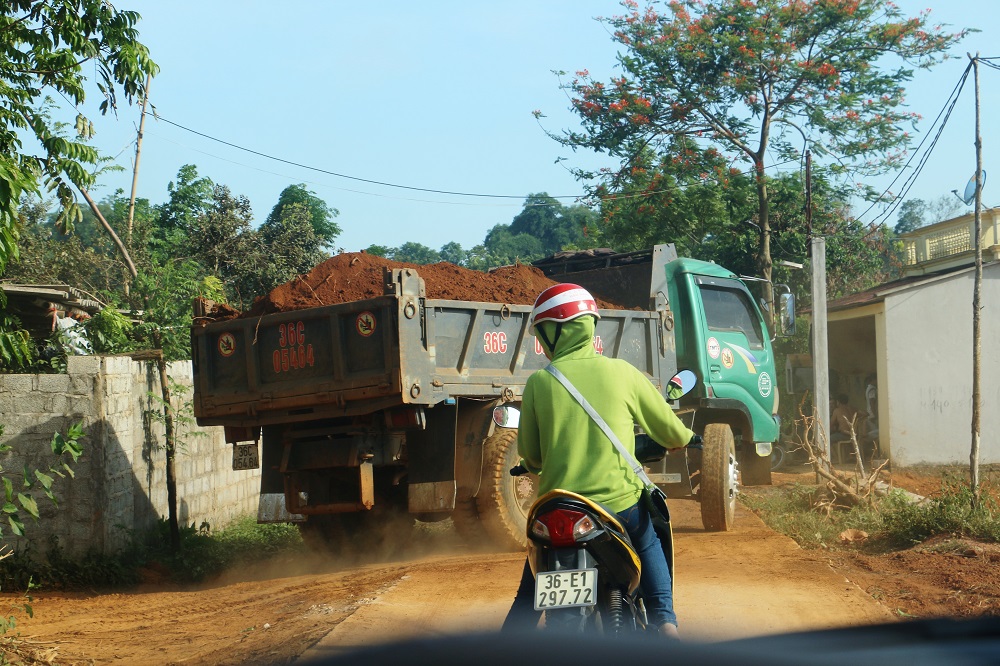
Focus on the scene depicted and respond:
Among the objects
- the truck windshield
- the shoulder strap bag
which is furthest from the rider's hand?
the truck windshield

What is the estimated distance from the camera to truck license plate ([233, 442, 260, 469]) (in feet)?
26.5

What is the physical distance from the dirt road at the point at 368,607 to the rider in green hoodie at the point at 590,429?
1.09 metres

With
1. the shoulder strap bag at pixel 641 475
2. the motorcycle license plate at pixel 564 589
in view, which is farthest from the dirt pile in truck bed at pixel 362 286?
the motorcycle license plate at pixel 564 589

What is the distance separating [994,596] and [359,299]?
4806 mm

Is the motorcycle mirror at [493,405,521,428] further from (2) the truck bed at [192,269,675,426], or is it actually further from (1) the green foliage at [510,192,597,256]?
(1) the green foliage at [510,192,597,256]

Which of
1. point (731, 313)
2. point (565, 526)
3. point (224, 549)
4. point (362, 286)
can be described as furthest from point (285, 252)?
point (565, 526)

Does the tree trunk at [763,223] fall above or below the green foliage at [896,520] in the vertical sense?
above

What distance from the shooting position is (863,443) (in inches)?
739

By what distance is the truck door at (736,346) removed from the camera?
10117mm

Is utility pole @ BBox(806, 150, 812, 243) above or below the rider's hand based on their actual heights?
above

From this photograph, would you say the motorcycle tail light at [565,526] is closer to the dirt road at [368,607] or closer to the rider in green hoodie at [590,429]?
the rider in green hoodie at [590,429]

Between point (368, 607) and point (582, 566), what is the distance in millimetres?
2838

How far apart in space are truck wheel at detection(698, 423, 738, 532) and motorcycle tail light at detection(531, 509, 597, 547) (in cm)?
592

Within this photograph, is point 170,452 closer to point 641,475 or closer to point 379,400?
point 379,400
